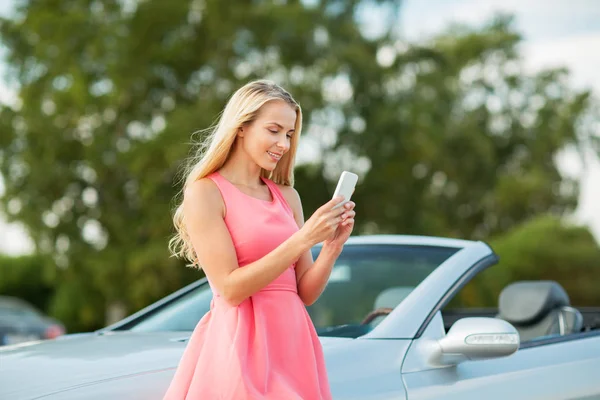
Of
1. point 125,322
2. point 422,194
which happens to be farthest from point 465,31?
point 125,322

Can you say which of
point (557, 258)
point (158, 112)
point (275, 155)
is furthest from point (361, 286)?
point (158, 112)

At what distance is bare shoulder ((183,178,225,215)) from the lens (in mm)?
2607

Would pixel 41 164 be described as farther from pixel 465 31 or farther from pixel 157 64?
pixel 465 31

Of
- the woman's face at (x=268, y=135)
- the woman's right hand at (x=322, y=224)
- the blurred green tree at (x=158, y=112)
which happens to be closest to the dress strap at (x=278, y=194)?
the woman's face at (x=268, y=135)

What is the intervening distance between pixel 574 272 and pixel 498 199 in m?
21.2

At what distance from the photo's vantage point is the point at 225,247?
2.56 metres

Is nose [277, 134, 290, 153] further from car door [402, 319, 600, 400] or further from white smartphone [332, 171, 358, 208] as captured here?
car door [402, 319, 600, 400]

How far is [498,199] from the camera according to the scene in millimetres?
38500

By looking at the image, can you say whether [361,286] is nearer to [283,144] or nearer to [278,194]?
[278,194]

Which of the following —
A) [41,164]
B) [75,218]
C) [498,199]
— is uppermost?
[41,164]

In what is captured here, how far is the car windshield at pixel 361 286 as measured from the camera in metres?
4.15

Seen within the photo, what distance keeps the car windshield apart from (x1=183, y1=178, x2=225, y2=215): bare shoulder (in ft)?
4.47

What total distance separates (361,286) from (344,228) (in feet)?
6.89

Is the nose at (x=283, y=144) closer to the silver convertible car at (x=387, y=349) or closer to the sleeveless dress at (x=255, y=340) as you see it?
the sleeveless dress at (x=255, y=340)
